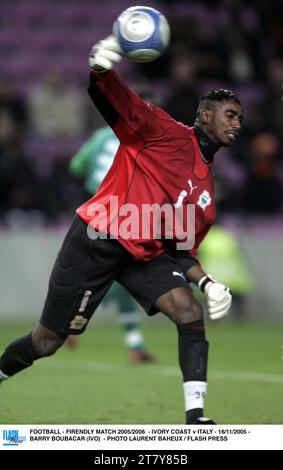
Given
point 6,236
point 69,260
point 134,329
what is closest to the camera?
point 69,260

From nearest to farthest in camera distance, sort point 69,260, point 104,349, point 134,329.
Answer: point 69,260 < point 134,329 < point 104,349

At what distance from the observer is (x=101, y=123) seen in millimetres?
17734

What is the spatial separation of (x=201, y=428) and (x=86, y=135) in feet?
37.3

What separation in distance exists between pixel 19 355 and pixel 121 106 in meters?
1.86

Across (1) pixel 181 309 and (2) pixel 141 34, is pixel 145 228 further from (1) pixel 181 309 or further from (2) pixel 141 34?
(2) pixel 141 34

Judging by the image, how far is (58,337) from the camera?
7.68 metres

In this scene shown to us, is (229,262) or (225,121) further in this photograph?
(229,262)

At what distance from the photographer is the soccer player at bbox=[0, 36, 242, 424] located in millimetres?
7281

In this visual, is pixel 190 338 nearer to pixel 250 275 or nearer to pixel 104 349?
pixel 104 349

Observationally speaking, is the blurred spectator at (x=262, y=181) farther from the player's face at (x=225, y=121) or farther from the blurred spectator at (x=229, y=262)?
the player's face at (x=225, y=121)

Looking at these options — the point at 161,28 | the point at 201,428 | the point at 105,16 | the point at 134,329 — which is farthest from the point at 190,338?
the point at 105,16

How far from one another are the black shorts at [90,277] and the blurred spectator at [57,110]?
34.4 ft

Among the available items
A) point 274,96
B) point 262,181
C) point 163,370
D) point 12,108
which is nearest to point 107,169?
point 163,370

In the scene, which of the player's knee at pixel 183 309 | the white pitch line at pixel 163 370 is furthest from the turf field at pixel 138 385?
the player's knee at pixel 183 309
